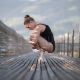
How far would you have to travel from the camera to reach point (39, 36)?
685cm

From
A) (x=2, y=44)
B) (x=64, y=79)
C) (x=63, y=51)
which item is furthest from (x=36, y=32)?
(x=63, y=51)

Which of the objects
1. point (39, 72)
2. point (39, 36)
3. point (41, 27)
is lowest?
point (39, 72)

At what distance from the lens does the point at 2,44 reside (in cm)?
3225

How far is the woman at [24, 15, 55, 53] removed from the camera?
6.55 metres

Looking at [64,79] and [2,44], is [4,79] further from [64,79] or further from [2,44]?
[2,44]

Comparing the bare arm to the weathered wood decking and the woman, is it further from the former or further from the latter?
the weathered wood decking

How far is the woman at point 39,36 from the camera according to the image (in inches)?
258

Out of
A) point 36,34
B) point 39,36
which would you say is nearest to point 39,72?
point 39,36

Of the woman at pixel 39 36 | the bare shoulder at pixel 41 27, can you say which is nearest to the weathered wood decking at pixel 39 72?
the woman at pixel 39 36

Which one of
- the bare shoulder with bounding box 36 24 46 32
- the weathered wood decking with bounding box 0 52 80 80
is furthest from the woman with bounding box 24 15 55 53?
the weathered wood decking with bounding box 0 52 80 80

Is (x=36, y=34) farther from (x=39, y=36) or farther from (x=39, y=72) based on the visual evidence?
(x=39, y=72)

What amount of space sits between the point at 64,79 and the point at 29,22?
171cm

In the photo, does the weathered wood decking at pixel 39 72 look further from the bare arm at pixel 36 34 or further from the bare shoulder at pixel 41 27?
the bare shoulder at pixel 41 27

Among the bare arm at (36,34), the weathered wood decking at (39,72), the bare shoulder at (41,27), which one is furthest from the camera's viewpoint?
the bare shoulder at (41,27)
